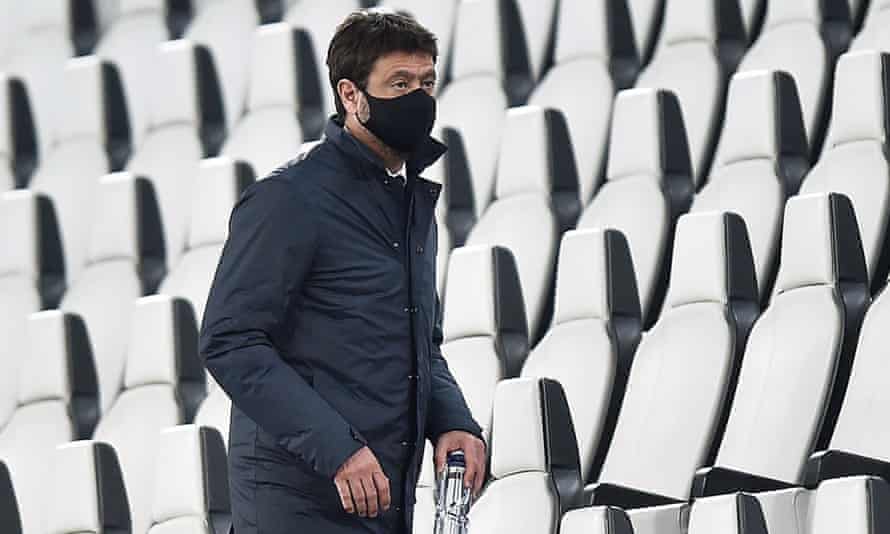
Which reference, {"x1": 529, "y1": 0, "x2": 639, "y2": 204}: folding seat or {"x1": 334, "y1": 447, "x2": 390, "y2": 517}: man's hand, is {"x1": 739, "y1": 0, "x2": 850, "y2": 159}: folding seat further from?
{"x1": 334, "y1": 447, "x2": 390, "y2": 517}: man's hand

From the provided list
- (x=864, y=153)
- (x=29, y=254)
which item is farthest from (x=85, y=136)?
(x=864, y=153)

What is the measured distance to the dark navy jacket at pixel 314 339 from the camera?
515 mm

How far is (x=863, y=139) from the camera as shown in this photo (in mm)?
969

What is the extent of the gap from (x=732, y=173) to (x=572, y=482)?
0.90 ft

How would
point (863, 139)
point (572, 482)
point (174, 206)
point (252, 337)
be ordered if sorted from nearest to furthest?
1. point (252, 337)
2. point (572, 482)
3. point (863, 139)
4. point (174, 206)

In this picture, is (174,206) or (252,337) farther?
(174,206)

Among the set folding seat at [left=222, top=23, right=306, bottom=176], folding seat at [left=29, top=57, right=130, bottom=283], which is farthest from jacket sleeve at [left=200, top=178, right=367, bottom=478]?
folding seat at [left=29, top=57, right=130, bottom=283]

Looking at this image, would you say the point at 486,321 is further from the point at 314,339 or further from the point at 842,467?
the point at 314,339

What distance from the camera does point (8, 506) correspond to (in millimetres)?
891

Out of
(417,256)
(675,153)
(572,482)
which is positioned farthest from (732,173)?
(417,256)

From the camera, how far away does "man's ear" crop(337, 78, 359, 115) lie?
54cm

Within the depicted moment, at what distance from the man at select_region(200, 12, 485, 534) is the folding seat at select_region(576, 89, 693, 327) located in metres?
0.46

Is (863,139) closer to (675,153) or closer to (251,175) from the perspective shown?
(675,153)

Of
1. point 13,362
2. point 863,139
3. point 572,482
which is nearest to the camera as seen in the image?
point 572,482
